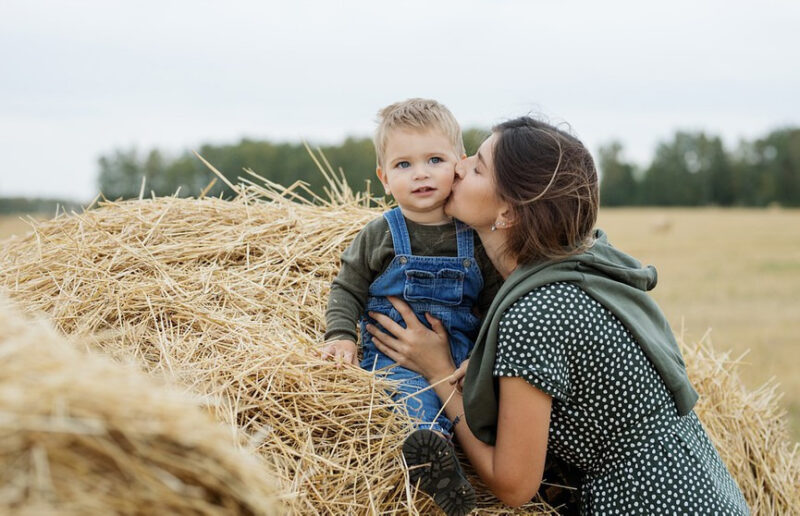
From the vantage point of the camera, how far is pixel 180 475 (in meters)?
1.30

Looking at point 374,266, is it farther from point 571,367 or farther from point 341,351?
point 571,367

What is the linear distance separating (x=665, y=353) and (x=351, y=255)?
4.27 ft

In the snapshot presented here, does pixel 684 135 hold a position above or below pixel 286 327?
above

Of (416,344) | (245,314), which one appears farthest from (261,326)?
(416,344)

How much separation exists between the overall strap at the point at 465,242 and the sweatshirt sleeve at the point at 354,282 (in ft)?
1.02

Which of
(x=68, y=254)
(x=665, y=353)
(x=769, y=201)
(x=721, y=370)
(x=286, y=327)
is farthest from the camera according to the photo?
(x=769, y=201)

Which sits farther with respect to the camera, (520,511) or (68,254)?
(68,254)

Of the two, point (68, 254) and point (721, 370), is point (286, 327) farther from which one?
point (721, 370)

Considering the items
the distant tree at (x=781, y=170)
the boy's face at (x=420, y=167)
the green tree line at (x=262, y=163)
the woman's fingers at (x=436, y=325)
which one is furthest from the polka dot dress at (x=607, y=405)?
the distant tree at (x=781, y=170)

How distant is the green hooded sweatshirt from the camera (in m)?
2.39

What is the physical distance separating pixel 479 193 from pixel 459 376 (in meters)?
0.68

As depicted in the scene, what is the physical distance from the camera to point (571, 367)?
2359 mm

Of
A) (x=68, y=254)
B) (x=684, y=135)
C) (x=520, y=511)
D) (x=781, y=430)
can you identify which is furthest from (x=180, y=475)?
(x=684, y=135)

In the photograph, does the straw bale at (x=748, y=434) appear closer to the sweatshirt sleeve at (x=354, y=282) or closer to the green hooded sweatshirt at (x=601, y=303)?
the green hooded sweatshirt at (x=601, y=303)
